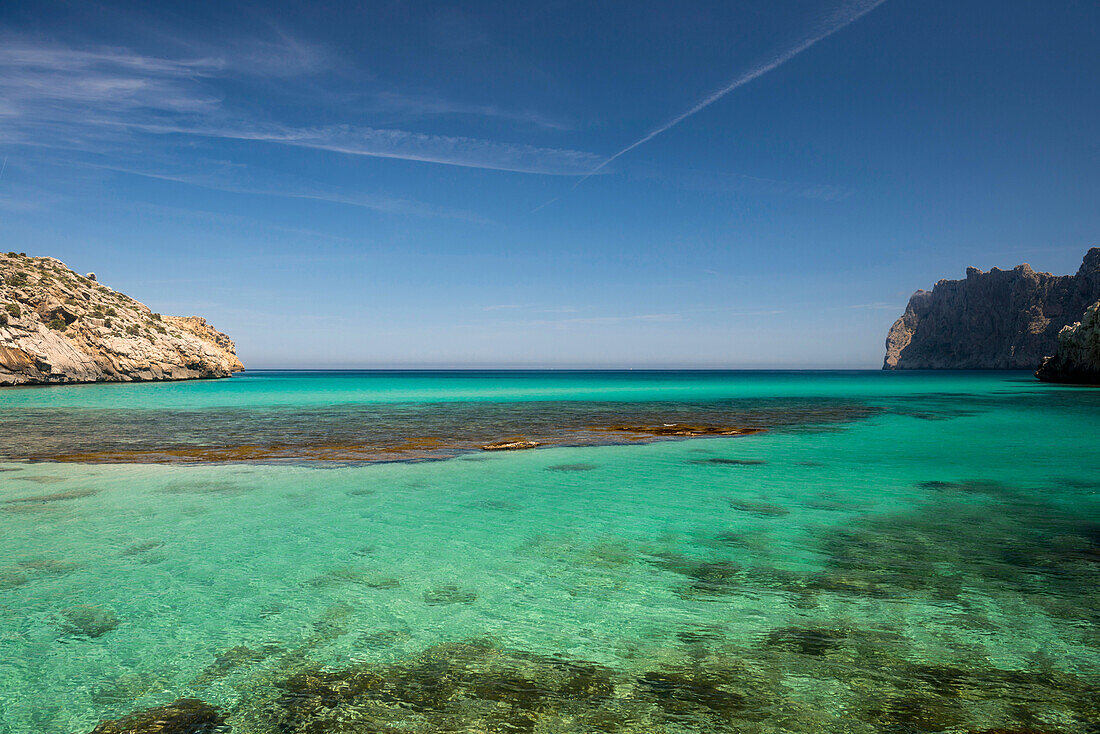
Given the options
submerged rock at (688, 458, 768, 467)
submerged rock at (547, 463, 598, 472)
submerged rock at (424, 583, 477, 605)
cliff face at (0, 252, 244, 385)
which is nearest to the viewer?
submerged rock at (424, 583, 477, 605)

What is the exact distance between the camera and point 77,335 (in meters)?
85.2

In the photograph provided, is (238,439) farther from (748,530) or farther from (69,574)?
(748,530)

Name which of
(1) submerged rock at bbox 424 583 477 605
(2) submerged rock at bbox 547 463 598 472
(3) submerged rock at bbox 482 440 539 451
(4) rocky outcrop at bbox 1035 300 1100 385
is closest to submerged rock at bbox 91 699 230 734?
(1) submerged rock at bbox 424 583 477 605

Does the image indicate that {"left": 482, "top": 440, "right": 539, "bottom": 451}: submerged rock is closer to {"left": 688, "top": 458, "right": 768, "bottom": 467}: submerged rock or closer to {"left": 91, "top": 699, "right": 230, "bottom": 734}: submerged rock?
{"left": 688, "top": 458, "right": 768, "bottom": 467}: submerged rock

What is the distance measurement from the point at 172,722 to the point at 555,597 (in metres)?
4.32

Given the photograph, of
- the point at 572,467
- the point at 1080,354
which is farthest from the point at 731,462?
the point at 1080,354

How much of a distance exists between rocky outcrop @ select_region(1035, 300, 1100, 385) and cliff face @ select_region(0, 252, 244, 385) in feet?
435

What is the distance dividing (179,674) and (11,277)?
113224 millimetres

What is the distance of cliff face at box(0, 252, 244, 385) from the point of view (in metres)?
73.9

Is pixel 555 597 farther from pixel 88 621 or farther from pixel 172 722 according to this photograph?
pixel 88 621

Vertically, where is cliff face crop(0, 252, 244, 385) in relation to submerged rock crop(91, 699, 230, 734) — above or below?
above

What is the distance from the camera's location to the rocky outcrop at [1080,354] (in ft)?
210

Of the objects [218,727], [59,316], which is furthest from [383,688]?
[59,316]

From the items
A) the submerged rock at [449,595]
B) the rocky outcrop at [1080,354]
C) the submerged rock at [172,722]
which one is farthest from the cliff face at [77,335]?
the rocky outcrop at [1080,354]
